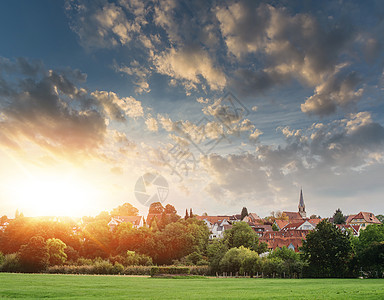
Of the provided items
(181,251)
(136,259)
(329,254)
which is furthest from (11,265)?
(329,254)

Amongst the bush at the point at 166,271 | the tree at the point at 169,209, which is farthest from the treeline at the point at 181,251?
the tree at the point at 169,209

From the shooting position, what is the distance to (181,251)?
94312mm

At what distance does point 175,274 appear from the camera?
216ft

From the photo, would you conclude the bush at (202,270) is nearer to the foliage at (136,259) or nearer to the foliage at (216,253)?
the foliage at (216,253)

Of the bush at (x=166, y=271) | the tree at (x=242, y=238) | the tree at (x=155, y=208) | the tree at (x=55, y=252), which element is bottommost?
the bush at (x=166, y=271)

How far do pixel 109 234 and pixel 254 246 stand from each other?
4138 centimetres

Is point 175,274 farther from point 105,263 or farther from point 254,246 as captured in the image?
point 254,246

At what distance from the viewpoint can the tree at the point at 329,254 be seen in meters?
61.5

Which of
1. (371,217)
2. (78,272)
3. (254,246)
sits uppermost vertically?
(371,217)

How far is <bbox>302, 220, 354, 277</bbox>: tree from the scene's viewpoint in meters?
61.5

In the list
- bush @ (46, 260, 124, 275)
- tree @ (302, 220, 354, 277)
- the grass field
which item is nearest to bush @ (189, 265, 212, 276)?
bush @ (46, 260, 124, 275)

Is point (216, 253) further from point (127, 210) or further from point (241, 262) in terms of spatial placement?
point (127, 210)

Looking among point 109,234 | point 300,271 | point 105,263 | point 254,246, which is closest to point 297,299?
point 300,271

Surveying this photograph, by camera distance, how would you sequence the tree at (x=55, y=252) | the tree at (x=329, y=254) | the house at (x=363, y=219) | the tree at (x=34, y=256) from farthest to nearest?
the house at (x=363, y=219)
the tree at (x=55, y=252)
the tree at (x=34, y=256)
the tree at (x=329, y=254)
